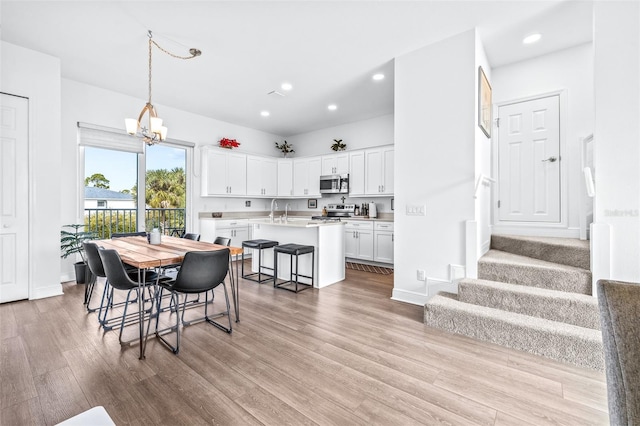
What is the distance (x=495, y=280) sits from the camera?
297 centimetres

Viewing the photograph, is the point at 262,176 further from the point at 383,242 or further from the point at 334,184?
the point at 383,242

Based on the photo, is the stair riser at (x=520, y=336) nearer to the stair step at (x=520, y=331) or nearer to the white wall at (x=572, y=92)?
the stair step at (x=520, y=331)

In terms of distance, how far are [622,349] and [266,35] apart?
349 centimetres

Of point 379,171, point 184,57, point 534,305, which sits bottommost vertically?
point 534,305

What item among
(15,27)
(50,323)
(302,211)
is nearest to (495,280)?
(50,323)

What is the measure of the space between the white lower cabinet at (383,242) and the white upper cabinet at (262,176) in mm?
2772

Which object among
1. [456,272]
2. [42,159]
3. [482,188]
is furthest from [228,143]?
[456,272]

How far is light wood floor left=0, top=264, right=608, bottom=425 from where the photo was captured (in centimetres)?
160

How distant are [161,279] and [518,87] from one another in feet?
15.4

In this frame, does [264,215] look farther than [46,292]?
Yes

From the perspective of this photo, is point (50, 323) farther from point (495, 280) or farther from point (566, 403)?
point (495, 280)

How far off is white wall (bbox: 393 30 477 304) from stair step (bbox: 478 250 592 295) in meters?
0.30

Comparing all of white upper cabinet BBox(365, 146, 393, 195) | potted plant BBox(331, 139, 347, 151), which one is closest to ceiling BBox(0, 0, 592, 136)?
white upper cabinet BBox(365, 146, 393, 195)

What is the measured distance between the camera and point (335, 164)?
6.22 metres
